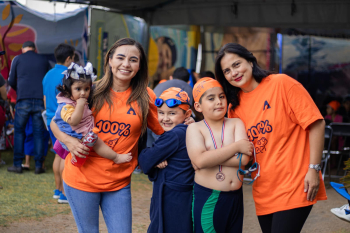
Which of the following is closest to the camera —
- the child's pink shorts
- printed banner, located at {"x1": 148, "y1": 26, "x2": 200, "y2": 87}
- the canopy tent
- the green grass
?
the child's pink shorts

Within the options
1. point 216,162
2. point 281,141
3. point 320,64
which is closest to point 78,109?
point 216,162

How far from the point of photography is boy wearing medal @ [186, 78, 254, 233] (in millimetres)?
2232

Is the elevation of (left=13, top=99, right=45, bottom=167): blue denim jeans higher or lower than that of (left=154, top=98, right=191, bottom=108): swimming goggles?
lower

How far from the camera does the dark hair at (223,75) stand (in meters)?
2.39

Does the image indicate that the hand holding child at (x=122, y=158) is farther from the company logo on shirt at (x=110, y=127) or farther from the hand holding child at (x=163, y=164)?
the hand holding child at (x=163, y=164)

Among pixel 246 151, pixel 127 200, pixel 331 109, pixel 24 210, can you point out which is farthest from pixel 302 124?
pixel 331 109

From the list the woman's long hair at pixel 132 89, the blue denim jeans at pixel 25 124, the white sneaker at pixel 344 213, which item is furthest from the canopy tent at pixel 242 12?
the woman's long hair at pixel 132 89

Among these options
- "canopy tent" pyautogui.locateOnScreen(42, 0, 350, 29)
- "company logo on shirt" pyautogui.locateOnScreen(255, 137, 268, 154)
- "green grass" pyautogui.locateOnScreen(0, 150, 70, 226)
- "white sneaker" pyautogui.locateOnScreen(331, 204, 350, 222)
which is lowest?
"green grass" pyautogui.locateOnScreen(0, 150, 70, 226)

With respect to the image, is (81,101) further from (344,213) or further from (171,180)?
(344,213)

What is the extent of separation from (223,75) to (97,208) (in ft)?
3.96

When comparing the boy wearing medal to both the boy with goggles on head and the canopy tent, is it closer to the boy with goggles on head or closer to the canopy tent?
the boy with goggles on head

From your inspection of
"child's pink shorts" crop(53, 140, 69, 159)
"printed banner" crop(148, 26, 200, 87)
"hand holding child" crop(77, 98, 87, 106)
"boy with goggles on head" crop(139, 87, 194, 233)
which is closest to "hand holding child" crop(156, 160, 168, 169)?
"boy with goggles on head" crop(139, 87, 194, 233)

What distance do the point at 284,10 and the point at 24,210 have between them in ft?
20.1

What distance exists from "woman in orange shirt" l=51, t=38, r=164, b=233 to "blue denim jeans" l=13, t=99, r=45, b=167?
442 centimetres
